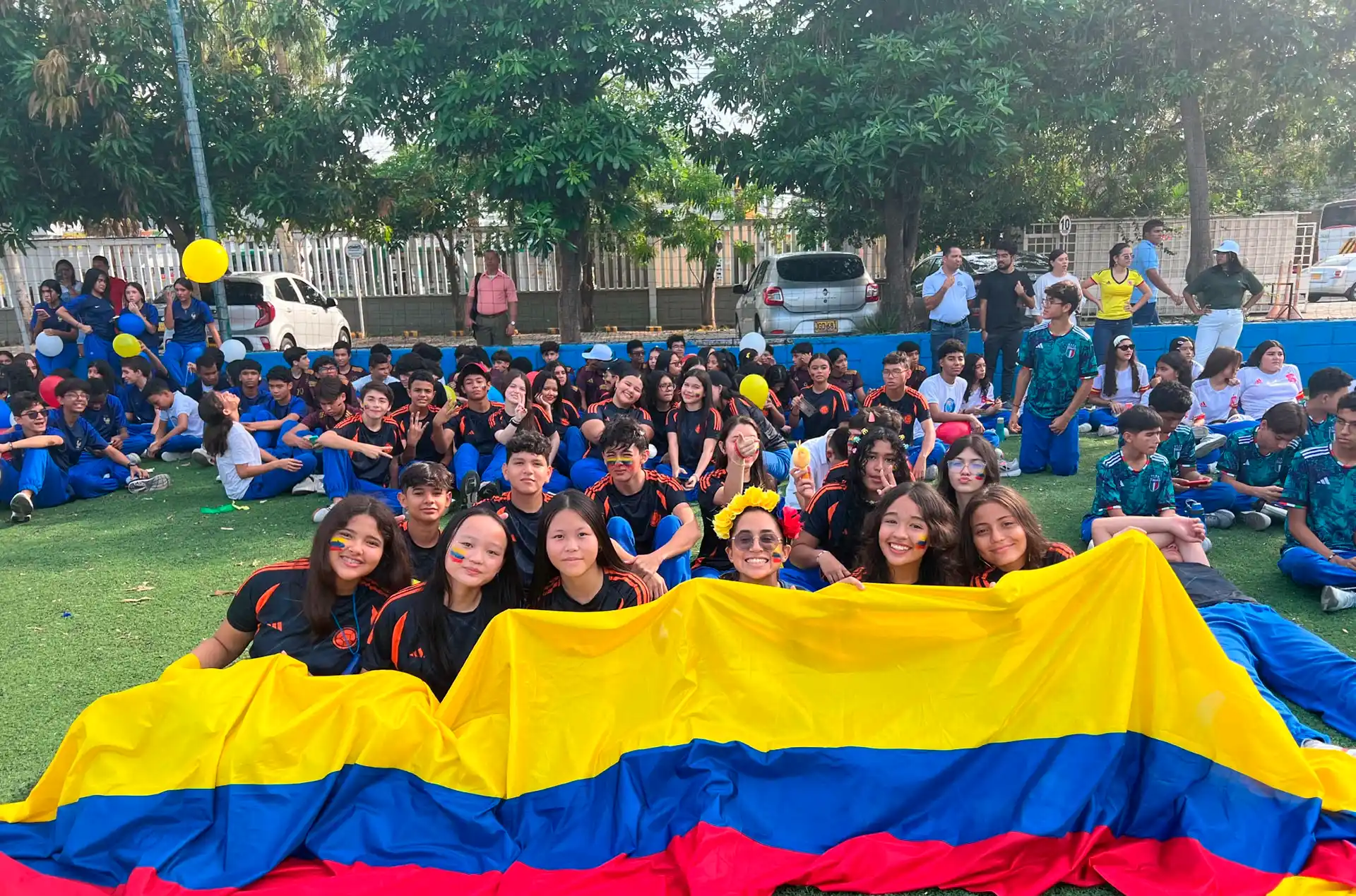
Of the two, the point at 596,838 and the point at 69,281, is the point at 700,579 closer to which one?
the point at 596,838

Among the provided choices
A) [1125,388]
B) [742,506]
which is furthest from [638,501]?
[1125,388]

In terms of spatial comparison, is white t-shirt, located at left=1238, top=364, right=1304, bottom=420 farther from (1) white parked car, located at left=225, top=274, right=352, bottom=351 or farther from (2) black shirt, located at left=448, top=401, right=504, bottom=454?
(1) white parked car, located at left=225, top=274, right=352, bottom=351

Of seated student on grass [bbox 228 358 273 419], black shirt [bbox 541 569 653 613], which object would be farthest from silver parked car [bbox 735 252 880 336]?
black shirt [bbox 541 569 653 613]

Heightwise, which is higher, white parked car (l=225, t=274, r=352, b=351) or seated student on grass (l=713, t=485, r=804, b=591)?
white parked car (l=225, t=274, r=352, b=351)

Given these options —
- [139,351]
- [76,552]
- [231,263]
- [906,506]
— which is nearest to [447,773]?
[906,506]

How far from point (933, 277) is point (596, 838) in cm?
882

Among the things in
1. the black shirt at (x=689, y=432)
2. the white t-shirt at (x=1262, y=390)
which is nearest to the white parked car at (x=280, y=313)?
the black shirt at (x=689, y=432)

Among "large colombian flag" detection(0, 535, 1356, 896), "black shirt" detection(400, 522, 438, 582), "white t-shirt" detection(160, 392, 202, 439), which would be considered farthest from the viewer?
"white t-shirt" detection(160, 392, 202, 439)

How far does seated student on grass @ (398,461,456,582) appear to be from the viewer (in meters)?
4.34

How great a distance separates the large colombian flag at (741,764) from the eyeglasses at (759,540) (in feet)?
1.37

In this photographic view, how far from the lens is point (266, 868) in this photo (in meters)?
2.79

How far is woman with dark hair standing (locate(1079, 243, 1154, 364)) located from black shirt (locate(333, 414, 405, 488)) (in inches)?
260

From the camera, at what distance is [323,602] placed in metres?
3.54

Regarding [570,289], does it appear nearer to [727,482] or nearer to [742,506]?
[727,482]
